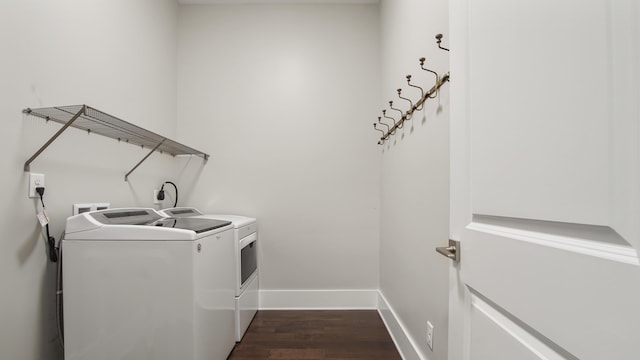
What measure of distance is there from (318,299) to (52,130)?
6.98 feet

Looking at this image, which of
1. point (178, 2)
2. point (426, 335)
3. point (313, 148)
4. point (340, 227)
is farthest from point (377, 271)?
point (178, 2)

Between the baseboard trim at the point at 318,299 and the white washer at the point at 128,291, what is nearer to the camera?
the white washer at the point at 128,291

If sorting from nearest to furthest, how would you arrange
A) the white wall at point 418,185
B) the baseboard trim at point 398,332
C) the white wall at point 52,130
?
the white wall at point 52,130 < the white wall at point 418,185 < the baseboard trim at point 398,332

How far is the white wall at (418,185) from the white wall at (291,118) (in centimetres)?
36

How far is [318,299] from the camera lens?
2.33 meters

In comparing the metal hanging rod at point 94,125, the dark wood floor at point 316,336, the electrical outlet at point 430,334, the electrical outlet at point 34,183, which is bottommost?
the dark wood floor at point 316,336

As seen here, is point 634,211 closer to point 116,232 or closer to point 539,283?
point 539,283

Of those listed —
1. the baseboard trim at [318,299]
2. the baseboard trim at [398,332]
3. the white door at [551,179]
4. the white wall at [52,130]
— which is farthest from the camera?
A: the baseboard trim at [318,299]

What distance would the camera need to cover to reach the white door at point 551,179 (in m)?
0.35

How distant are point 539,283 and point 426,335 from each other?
103cm

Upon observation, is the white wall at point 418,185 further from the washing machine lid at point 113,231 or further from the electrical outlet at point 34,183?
the electrical outlet at point 34,183

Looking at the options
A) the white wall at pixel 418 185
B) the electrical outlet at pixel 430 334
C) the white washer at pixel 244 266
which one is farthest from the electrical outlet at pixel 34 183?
the electrical outlet at pixel 430 334

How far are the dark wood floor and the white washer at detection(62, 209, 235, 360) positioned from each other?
2.10 ft

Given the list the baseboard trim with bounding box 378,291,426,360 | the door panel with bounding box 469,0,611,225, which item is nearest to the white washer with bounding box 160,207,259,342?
the baseboard trim with bounding box 378,291,426,360
